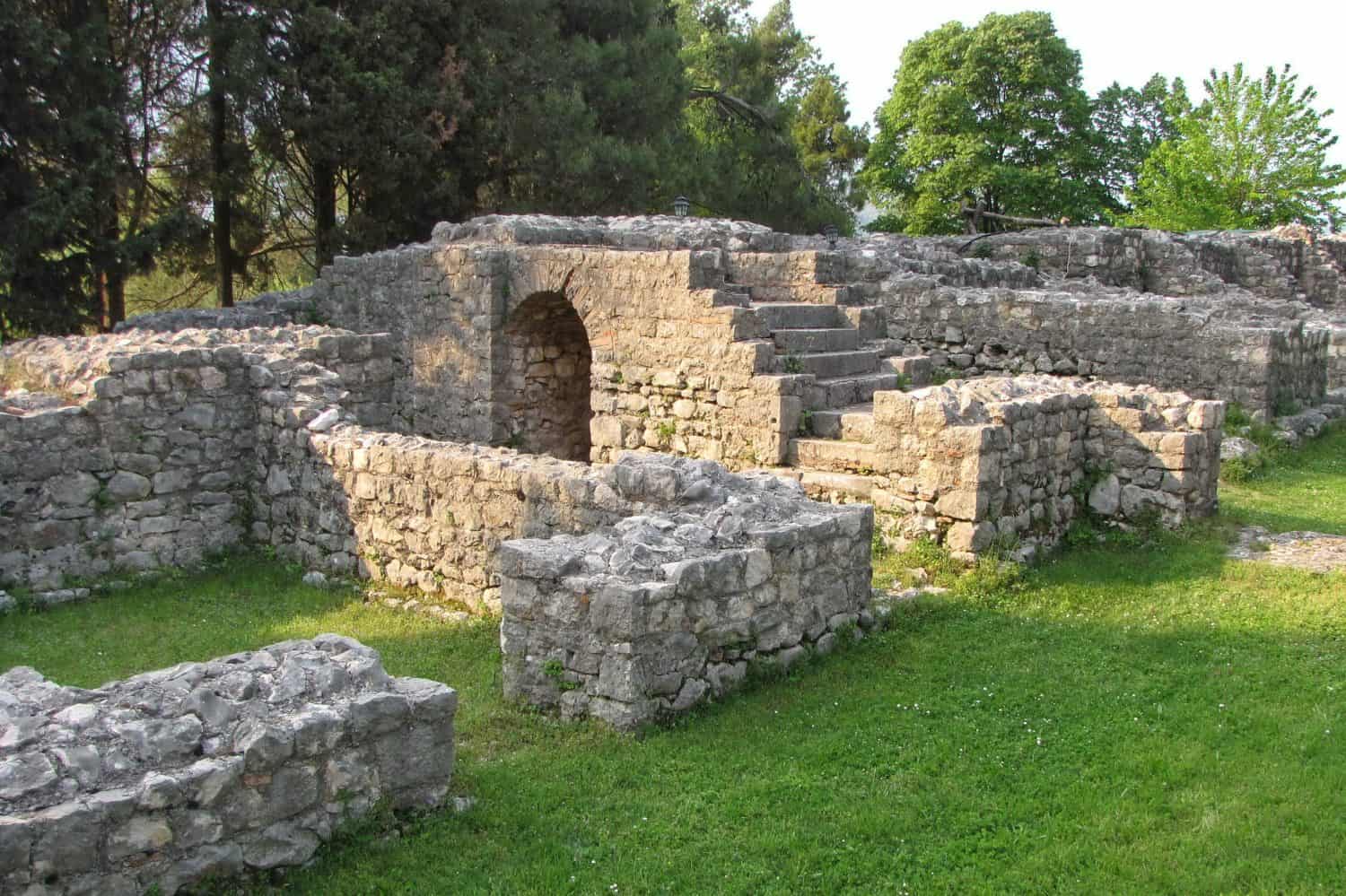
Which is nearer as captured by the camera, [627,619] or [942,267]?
[627,619]

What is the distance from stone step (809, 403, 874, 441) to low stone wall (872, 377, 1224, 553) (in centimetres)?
81

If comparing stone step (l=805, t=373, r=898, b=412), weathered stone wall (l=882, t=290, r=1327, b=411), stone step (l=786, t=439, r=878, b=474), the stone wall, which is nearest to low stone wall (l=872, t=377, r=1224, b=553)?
stone step (l=786, t=439, r=878, b=474)

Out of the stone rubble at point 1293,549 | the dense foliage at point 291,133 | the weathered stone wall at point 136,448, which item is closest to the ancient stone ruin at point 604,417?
the weathered stone wall at point 136,448

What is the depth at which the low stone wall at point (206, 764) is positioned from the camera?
159 inches

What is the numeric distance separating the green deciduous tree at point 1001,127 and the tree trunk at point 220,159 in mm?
25805

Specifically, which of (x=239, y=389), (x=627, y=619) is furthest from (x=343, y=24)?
(x=627, y=619)

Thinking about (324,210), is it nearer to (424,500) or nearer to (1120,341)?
(1120,341)

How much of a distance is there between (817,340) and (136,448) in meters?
6.23

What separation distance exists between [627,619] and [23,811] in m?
2.74

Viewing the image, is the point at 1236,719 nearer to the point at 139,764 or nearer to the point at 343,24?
the point at 139,764

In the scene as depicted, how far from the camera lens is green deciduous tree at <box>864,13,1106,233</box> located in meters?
40.5

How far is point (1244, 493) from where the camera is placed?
38.7ft

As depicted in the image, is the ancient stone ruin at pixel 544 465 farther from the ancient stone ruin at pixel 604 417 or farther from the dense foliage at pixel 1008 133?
the dense foliage at pixel 1008 133

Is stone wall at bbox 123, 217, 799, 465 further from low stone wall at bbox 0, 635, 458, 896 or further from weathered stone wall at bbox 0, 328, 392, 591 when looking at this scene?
low stone wall at bbox 0, 635, 458, 896
